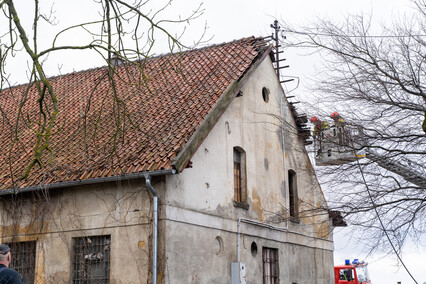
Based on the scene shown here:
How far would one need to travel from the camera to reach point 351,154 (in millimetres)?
14164

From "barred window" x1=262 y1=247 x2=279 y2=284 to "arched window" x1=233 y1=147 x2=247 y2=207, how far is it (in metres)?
1.76

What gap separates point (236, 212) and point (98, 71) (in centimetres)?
794

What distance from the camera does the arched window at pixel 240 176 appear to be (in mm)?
16422

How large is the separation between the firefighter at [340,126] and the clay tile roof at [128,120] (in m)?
3.04

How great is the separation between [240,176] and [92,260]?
5021 mm

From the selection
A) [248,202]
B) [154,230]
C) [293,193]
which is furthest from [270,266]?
[154,230]

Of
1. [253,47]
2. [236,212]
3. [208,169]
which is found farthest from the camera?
[253,47]

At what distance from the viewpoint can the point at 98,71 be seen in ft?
67.6

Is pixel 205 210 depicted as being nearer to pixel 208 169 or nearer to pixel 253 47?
pixel 208 169

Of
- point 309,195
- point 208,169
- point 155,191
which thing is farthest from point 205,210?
point 309,195

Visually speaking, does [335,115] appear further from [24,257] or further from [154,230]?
[24,257]

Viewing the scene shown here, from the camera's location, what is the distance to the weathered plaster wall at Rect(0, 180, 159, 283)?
13.0 m

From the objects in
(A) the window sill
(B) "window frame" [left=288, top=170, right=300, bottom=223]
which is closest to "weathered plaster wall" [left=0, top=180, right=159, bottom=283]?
(A) the window sill

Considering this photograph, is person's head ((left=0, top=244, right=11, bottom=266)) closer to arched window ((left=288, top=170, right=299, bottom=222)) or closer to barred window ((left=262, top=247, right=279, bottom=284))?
barred window ((left=262, top=247, right=279, bottom=284))
